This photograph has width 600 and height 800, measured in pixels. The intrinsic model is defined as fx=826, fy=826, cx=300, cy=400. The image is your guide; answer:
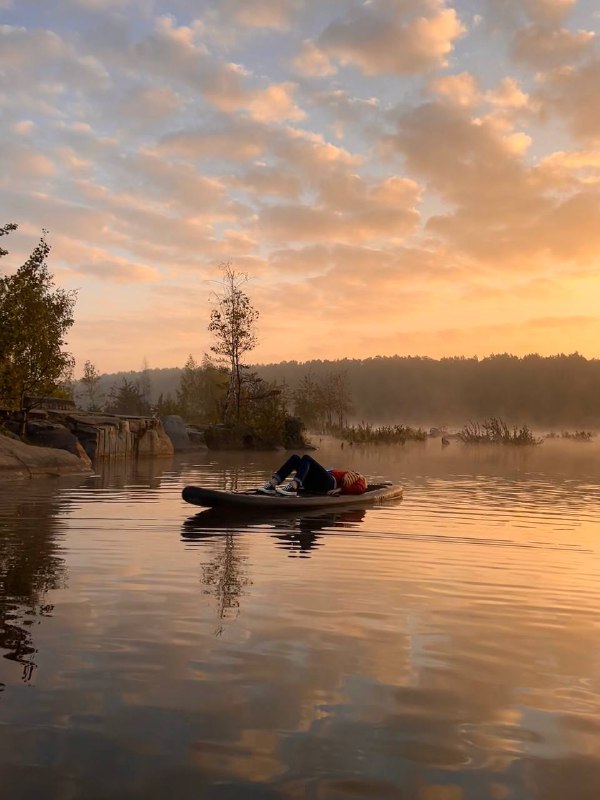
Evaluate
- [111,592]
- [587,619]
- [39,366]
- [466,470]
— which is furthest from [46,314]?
[587,619]

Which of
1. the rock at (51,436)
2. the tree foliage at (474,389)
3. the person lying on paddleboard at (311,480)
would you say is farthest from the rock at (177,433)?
the tree foliage at (474,389)

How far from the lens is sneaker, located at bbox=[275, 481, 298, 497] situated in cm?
1463

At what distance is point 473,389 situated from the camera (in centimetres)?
13475

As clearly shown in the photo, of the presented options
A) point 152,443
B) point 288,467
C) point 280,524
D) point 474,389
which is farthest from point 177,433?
point 474,389

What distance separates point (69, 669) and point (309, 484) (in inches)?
426

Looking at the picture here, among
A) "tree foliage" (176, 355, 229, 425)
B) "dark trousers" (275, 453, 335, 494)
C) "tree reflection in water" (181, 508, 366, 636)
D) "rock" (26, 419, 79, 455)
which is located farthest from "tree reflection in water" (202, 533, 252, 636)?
"tree foliage" (176, 355, 229, 425)

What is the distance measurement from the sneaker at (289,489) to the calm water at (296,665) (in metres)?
2.87

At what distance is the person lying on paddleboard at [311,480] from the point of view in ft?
48.7

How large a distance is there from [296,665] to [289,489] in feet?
31.9

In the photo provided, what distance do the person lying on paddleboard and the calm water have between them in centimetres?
309

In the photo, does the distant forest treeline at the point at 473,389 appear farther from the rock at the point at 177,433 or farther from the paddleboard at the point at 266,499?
the paddleboard at the point at 266,499

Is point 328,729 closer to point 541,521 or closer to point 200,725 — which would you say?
point 200,725

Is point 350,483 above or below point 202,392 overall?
below

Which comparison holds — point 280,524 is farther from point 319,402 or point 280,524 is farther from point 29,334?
point 319,402
